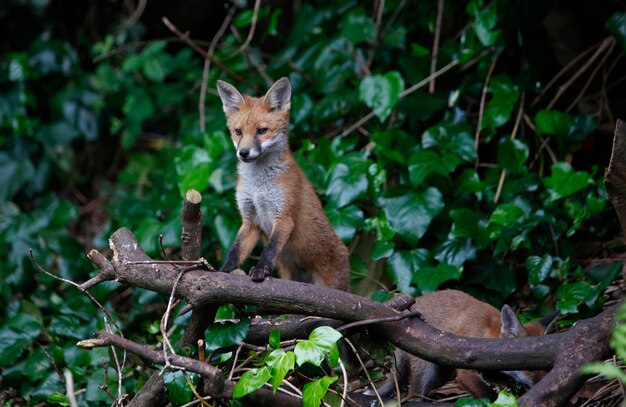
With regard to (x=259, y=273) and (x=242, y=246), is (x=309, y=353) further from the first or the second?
(x=242, y=246)

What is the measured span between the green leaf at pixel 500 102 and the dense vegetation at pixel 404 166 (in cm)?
2

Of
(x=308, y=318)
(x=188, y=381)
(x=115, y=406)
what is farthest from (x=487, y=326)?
(x=115, y=406)

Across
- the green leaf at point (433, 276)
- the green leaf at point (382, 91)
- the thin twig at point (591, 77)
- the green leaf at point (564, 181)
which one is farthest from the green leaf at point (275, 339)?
the thin twig at point (591, 77)

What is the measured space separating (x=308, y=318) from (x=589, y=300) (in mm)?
2052

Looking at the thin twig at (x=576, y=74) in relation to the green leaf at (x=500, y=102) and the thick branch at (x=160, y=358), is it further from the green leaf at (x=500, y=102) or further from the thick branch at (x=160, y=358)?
the thick branch at (x=160, y=358)

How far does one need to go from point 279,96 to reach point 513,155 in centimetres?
239

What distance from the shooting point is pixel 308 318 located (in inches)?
182

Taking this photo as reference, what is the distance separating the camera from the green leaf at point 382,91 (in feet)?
24.0

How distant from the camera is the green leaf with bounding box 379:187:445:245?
21.0 ft

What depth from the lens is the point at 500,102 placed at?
23.7 feet

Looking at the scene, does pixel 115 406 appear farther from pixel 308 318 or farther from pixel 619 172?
pixel 619 172

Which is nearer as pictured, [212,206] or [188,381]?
[188,381]

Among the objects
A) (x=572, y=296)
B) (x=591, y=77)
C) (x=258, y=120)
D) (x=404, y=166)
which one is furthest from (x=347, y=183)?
(x=591, y=77)

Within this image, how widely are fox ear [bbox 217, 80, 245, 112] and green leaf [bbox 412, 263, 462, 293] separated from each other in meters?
2.03
